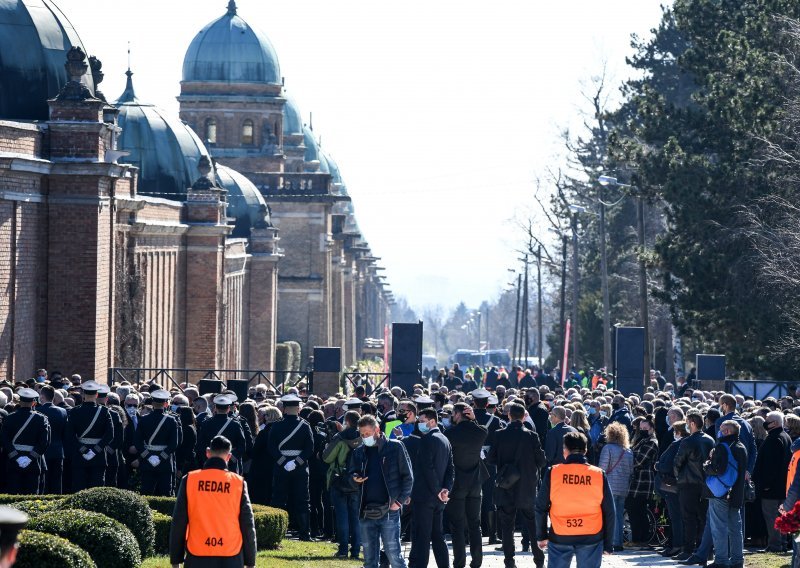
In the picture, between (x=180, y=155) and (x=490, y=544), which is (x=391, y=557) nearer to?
(x=490, y=544)

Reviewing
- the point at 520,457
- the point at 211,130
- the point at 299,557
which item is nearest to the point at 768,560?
the point at 520,457

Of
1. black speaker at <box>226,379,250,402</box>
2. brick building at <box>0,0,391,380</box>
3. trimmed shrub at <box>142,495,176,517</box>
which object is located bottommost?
trimmed shrub at <box>142,495,176,517</box>

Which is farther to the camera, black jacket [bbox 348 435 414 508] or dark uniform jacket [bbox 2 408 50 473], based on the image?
dark uniform jacket [bbox 2 408 50 473]

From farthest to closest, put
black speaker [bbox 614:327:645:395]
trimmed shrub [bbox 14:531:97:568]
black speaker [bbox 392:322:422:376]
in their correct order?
black speaker [bbox 614:327:645:395], black speaker [bbox 392:322:422:376], trimmed shrub [bbox 14:531:97:568]

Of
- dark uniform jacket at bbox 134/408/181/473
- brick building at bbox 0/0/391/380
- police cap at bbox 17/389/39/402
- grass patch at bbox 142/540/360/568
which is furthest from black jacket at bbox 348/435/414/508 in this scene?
brick building at bbox 0/0/391/380

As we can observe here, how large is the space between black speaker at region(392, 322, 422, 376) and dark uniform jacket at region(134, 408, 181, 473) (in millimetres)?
14205

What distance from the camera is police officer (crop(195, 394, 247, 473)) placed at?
1836 cm

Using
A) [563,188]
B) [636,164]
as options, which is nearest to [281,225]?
[563,188]

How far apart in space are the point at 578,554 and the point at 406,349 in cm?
2019

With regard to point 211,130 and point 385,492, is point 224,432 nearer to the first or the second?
point 385,492

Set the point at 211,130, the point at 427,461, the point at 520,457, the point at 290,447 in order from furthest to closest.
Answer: the point at 211,130, the point at 290,447, the point at 520,457, the point at 427,461

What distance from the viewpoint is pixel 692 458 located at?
17562 mm

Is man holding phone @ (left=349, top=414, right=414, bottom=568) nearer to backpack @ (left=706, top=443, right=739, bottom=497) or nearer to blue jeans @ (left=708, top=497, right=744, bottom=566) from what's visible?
backpack @ (left=706, top=443, right=739, bottom=497)

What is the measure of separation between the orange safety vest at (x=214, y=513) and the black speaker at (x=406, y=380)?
69.0ft
